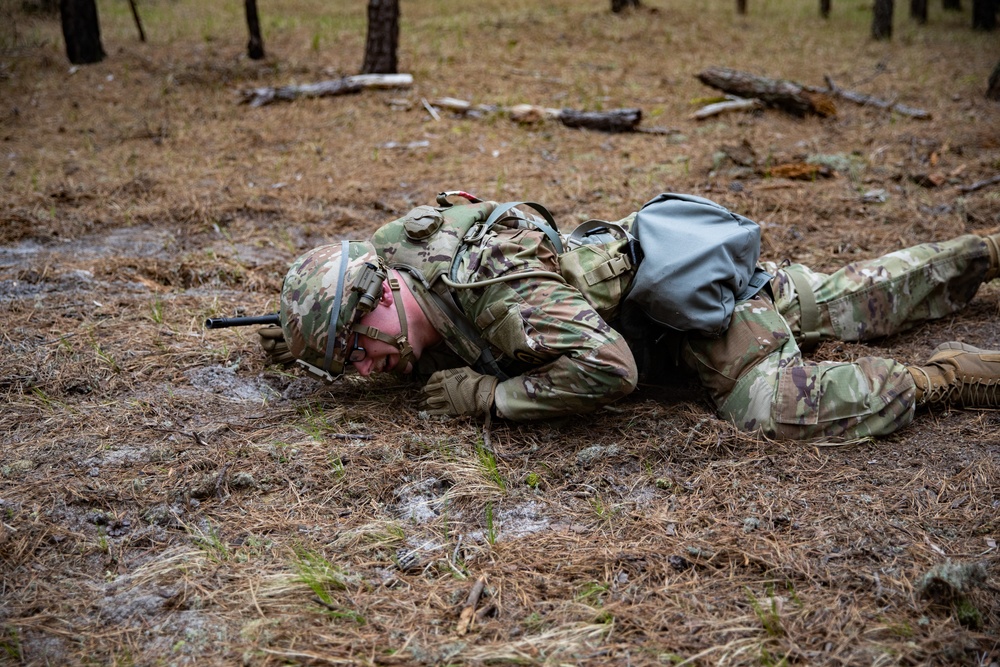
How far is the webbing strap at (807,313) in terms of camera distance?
3562mm

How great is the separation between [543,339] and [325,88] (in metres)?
6.32

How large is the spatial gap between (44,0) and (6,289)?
1116cm

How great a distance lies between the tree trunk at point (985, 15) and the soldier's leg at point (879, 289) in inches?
430

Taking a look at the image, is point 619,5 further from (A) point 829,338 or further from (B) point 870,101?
(A) point 829,338

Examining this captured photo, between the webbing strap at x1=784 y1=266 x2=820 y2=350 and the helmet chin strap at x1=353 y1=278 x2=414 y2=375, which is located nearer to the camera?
the helmet chin strap at x1=353 y1=278 x2=414 y2=375

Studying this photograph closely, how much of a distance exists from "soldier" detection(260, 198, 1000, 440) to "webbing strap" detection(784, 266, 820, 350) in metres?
0.36

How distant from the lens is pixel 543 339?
9.47 feet

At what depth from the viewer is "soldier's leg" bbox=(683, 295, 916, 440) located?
2.91 metres

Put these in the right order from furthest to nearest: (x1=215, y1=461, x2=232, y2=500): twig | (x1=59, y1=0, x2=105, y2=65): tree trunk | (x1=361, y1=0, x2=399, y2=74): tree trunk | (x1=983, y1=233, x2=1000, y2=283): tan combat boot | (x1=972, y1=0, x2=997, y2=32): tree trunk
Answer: (x1=972, y1=0, x2=997, y2=32): tree trunk
(x1=59, y1=0, x2=105, y2=65): tree trunk
(x1=361, y1=0, x2=399, y2=74): tree trunk
(x1=983, y1=233, x2=1000, y2=283): tan combat boot
(x1=215, y1=461, x2=232, y2=500): twig

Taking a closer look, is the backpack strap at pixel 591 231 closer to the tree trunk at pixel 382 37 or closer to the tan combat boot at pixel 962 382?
the tan combat boot at pixel 962 382

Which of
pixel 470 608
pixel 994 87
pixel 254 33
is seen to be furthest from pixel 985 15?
pixel 470 608

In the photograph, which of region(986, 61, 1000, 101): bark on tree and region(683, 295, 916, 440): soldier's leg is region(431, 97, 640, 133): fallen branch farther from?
region(683, 295, 916, 440): soldier's leg

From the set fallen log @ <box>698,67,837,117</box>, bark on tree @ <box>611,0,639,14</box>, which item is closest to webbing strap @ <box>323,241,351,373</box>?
fallen log @ <box>698,67,837,117</box>

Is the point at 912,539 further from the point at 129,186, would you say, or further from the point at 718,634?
the point at 129,186
